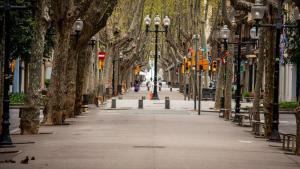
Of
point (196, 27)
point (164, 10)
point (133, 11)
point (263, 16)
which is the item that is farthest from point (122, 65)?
point (263, 16)

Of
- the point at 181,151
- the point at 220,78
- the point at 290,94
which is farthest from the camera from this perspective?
the point at 290,94

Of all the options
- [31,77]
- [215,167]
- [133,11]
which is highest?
[133,11]

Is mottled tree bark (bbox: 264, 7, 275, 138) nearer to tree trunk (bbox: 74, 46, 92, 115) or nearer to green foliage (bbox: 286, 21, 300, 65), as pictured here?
tree trunk (bbox: 74, 46, 92, 115)

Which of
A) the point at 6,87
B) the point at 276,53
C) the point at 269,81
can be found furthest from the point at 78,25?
the point at 6,87

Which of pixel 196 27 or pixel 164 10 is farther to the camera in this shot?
pixel 164 10

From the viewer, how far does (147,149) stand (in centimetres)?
2073

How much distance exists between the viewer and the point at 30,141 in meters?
23.2

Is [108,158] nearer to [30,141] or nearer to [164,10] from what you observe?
[30,141]

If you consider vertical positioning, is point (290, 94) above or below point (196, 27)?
below

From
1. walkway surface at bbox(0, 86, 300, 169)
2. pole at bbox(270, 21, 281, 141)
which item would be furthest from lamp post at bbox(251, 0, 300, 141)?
walkway surface at bbox(0, 86, 300, 169)

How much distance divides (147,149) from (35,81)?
733 centimetres

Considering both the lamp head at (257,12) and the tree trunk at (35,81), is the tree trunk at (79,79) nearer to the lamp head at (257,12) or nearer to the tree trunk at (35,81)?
the tree trunk at (35,81)

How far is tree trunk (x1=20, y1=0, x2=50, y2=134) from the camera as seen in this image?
26422mm

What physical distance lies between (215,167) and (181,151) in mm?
3775
